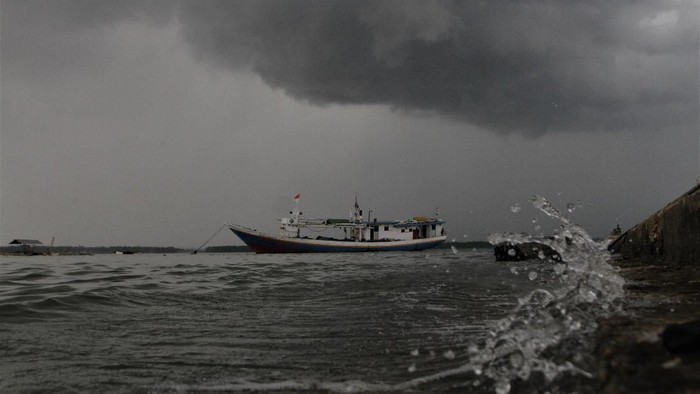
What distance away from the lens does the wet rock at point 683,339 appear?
2.03m

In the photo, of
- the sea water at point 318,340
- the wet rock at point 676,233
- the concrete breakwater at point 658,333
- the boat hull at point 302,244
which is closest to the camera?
the concrete breakwater at point 658,333

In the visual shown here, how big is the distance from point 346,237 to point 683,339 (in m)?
55.6

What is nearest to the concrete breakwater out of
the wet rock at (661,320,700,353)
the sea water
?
the wet rock at (661,320,700,353)

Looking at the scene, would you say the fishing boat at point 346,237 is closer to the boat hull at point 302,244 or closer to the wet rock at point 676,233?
the boat hull at point 302,244

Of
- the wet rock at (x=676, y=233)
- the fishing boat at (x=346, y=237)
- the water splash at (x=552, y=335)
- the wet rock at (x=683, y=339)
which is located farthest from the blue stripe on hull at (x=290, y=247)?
the wet rock at (x=683, y=339)

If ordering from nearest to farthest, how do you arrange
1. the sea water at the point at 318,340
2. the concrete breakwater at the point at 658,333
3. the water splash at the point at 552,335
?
the concrete breakwater at the point at 658,333 < the water splash at the point at 552,335 < the sea water at the point at 318,340

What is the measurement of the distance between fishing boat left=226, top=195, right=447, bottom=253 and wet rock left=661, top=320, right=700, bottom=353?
5264cm

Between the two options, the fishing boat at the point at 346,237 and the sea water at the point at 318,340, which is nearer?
the sea water at the point at 318,340

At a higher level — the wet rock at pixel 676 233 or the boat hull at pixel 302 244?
the wet rock at pixel 676 233

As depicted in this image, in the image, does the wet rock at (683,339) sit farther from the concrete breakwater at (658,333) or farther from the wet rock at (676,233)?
the wet rock at (676,233)

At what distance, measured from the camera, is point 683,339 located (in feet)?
6.73

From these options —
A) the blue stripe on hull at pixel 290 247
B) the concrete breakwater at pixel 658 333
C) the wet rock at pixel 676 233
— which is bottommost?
the blue stripe on hull at pixel 290 247

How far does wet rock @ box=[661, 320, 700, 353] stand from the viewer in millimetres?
2025

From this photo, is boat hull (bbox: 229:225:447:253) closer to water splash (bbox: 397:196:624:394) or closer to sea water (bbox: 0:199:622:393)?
sea water (bbox: 0:199:622:393)
